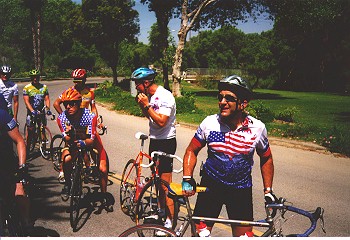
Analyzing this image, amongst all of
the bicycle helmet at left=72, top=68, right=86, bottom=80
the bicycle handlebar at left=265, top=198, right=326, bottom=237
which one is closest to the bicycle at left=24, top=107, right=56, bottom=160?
the bicycle helmet at left=72, top=68, right=86, bottom=80

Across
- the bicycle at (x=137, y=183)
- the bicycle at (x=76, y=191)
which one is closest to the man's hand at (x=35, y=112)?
the bicycle at (x=76, y=191)

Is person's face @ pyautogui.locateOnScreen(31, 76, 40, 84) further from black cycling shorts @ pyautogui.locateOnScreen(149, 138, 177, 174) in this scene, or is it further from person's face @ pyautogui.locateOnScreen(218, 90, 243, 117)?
person's face @ pyautogui.locateOnScreen(218, 90, 243, 117)

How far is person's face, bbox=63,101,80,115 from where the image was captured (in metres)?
4.33

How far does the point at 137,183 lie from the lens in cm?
429

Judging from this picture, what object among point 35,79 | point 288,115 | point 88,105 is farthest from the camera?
point 288,115

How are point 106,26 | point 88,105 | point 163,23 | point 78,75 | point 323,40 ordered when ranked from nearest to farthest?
point 78,75 < point 88,105 < point 323,40 < point 163,23 < point 106,26

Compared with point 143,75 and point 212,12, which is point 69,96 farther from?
point 212,12

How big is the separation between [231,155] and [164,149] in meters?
1.41

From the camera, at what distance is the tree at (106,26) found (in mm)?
16203

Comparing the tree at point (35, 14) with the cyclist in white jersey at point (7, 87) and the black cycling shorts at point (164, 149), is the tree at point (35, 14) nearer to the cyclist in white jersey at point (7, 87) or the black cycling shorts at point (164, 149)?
the cyclist in white jersey at point (7, 87)

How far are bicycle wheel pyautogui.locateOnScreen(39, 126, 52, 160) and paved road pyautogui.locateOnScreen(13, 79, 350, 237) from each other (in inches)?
6.7

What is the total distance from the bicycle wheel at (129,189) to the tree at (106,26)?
11667mm

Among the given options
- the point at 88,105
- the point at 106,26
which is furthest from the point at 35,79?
the point at 106,26

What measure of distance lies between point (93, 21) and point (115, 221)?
17943 mm
